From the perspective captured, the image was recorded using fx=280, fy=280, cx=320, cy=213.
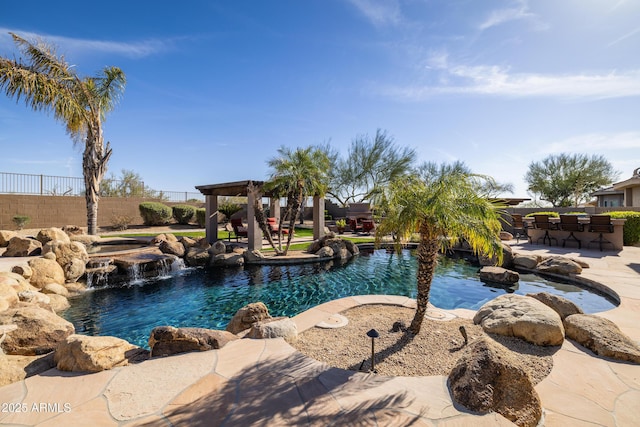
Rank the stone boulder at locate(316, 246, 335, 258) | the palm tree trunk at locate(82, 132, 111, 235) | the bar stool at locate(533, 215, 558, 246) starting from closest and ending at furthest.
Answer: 1. the stone boulder at locate(316, 246, 335, 258)
2. the bar stool at locate(533, 215, 558, 246)
3. the palm tree trunk at locate(82, 132, 111, 235)

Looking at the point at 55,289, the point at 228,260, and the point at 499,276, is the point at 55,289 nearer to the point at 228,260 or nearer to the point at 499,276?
the point at 228,260

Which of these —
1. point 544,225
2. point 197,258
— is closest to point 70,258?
point 197,258

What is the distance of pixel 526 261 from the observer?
28.4 feet

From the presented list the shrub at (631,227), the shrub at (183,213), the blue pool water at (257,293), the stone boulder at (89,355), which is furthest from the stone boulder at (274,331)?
the shrub at (183,213)

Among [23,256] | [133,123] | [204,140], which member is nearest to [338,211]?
[204,140]

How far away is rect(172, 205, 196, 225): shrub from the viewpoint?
20.8 meters

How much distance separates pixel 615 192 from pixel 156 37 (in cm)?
3015

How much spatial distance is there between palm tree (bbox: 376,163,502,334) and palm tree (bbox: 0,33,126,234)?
12.3m

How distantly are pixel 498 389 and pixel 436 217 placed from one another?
176 centimetres

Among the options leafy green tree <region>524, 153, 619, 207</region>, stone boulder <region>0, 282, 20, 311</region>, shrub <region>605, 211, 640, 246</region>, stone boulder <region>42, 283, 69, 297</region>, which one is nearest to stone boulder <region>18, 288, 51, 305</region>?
stone boulder <region>0, 282, 20, 311</region>

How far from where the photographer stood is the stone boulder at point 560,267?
723cm

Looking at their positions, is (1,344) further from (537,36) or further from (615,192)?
(615,192)

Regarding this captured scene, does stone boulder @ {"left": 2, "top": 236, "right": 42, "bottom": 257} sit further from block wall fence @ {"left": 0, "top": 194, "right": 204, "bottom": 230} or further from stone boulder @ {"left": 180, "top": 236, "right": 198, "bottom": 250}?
block wall fence @ {"left": 0, "top": 194, "right": 204, "bottom": 230}

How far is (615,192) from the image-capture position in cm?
2105
